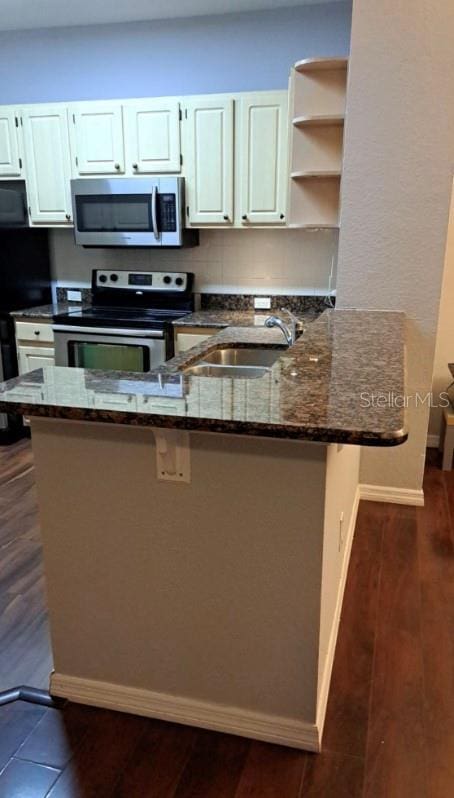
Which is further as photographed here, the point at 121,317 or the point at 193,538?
the point at 121,317

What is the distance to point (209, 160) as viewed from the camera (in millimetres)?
3479

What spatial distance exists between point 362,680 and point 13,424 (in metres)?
3.06

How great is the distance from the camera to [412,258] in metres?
2.65

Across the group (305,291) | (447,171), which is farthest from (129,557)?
(305,291)

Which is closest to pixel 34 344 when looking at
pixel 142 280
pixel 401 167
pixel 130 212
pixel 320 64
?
pixel 142 280

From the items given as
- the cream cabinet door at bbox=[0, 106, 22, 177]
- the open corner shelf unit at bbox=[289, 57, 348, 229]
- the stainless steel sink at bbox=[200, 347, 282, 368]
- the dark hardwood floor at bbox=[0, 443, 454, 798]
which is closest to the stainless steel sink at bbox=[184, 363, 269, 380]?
the stainless steel sink at bbox=[200, 347, 282, 368]

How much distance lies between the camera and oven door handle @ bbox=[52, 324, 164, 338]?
3535 millimetres

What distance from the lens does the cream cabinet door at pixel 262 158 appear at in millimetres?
3312

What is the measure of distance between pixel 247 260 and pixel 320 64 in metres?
1.46

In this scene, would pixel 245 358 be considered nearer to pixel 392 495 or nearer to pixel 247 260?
pixel 392 495

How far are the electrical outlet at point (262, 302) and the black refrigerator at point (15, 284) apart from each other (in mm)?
1640

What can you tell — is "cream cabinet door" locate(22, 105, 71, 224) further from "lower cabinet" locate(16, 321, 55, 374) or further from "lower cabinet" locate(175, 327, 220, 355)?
"lower cabinet" locate(175, 327, 220, 355)

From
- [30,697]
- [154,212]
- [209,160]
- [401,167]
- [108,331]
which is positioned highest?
[209,160]

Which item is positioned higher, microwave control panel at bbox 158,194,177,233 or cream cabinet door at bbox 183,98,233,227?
cream cabinet door at bbox 183,98,233,227
